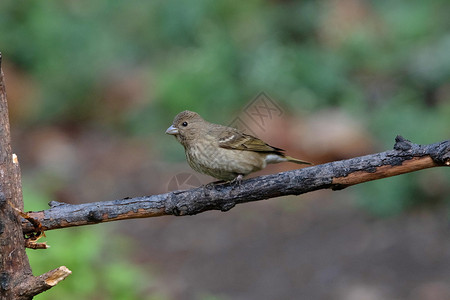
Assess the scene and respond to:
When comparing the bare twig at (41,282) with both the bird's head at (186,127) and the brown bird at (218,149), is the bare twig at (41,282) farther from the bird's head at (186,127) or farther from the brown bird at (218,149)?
the bird's head at (186,127)

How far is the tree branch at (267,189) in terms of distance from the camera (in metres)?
3.81

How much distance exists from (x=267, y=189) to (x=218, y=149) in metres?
1.08

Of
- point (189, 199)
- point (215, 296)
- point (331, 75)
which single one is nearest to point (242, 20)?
point (331, 75)

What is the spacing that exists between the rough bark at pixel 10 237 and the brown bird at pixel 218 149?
5.13 ft

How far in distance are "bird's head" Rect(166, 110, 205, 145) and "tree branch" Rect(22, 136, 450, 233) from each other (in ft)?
3.31

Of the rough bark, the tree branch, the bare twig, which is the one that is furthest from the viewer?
the tree branch

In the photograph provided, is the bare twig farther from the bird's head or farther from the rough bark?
the bird's head

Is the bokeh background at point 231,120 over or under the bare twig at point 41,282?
over

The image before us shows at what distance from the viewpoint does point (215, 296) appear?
651cm

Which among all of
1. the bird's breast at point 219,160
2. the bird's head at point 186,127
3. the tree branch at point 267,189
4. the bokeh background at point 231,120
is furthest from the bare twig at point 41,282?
the bokeh background at point 231,120

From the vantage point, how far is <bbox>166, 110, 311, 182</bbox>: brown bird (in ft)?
16.1

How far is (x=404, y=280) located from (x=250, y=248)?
177cm

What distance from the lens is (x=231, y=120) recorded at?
882 cm

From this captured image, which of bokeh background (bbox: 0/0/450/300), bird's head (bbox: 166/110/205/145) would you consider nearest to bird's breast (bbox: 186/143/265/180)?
bird's head (bbox: 166/110/205/145)
